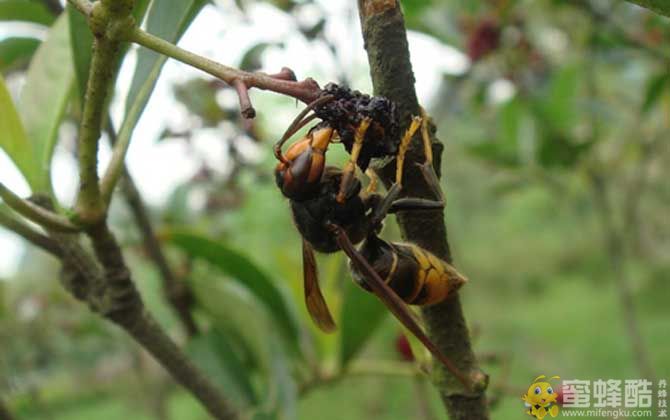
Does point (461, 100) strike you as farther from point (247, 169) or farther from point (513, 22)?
point (247, 169)

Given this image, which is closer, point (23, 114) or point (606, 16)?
point (23, 114)

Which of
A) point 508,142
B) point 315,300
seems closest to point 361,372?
point 315,300

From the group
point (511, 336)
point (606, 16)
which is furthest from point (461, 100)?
point (511, 336)

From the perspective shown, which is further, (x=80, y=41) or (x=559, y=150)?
(x=559, y=150)

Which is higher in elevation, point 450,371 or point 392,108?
point 392,108

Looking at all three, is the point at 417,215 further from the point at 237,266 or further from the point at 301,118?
the point at 237,266

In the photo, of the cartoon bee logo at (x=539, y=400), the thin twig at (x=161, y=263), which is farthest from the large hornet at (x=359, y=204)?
the thin twig at (x=161, y=263)
